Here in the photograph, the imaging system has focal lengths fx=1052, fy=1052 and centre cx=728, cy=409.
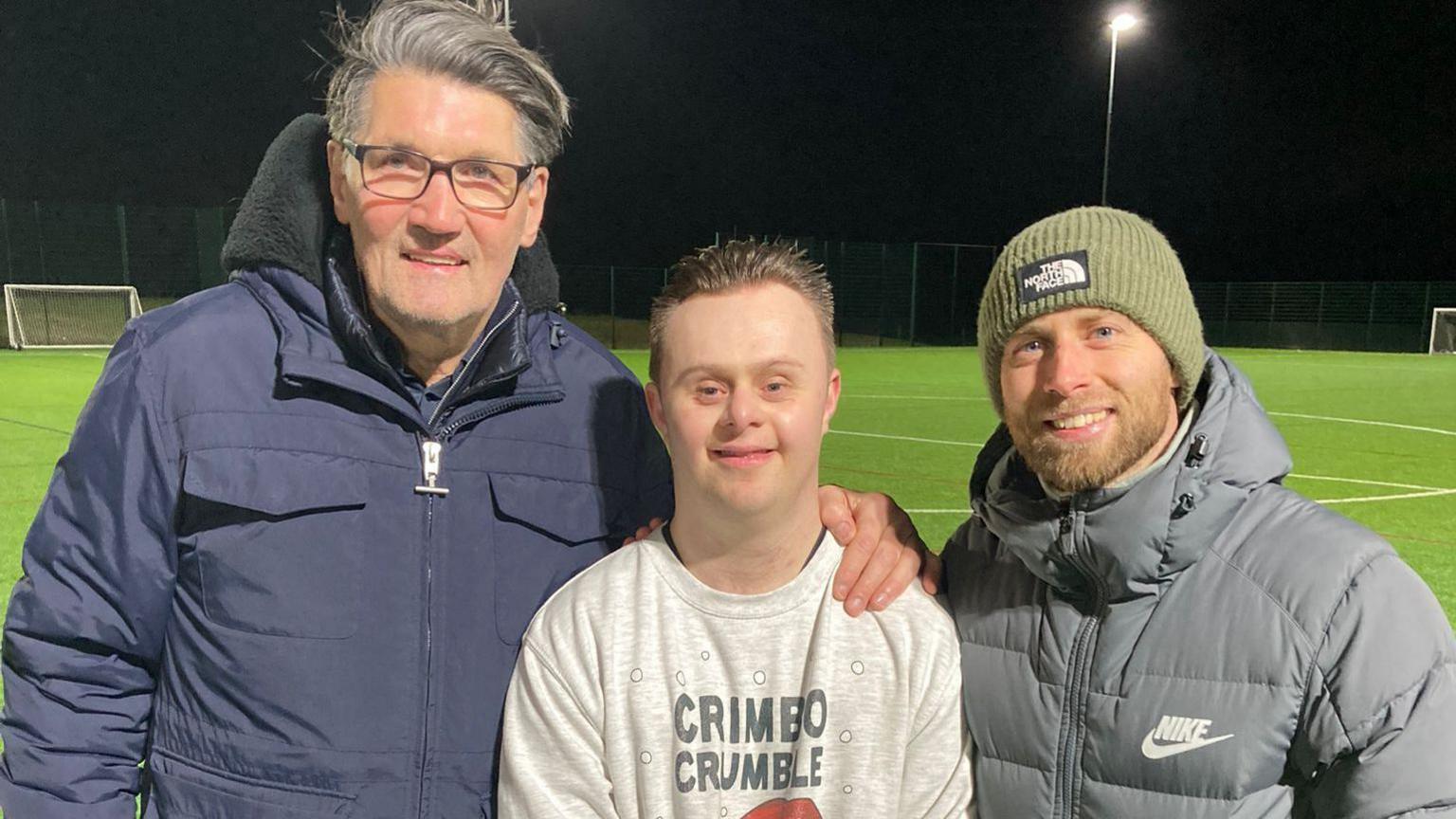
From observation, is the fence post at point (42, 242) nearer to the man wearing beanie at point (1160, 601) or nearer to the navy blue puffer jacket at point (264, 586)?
the navy blue puffer jacket at point (264, 586)

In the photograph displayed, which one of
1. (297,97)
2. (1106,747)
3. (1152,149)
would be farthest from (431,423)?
(1152,149)

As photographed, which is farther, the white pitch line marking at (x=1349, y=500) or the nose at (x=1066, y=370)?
the white pitch line marking at (x=1349, y=500)

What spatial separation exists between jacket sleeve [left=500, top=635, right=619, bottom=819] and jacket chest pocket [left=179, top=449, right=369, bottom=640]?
396 mm

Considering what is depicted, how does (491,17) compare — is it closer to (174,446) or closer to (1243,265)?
(174,446)

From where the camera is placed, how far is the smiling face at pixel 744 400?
2109 mm

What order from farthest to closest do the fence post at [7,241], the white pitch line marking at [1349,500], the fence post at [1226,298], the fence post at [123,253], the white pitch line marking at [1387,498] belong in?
the fence post at [1226,298] < the fence post at [123,253] < the fence post at [7,241] < the white pitch line marking at [1387,498] < the white pitch line marking at [1349,500]

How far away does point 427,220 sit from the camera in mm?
2152

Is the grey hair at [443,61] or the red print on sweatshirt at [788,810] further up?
the grey hair at [443,61]

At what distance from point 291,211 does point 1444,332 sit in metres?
35.2

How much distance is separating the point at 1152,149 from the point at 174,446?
46.9 m

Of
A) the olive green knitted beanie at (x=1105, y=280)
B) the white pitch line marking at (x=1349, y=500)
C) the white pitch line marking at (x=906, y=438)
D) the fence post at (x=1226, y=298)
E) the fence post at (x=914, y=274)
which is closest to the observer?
the olive green knitted beanie at (x=1105, y=280)

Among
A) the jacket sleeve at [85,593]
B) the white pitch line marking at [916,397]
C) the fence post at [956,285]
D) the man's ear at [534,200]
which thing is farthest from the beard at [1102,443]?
the fence post at [956,285]

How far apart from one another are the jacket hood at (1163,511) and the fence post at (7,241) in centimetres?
2941

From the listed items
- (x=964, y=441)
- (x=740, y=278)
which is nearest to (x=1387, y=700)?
(x=740, y=278)
